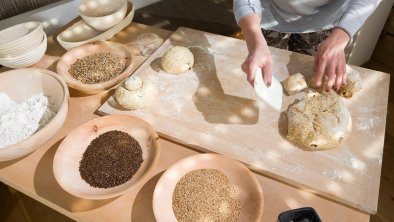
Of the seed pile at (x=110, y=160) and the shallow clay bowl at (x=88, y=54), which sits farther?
the shallow clay bowl at (x=88, y=54)

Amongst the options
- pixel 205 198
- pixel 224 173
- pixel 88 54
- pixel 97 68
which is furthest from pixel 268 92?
pixel 88 54

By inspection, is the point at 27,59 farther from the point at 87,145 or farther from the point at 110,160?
the point at 110,160

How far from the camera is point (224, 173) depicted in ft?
3.26

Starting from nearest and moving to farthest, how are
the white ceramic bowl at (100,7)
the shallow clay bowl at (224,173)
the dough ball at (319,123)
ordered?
1. the shallow clay bowl at (224,173)
2. the dough ball at (319,123)
3. the white ceramic bowl at (100,7)

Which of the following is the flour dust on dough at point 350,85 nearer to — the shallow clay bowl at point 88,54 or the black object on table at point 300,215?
the black object on table at point 300,215

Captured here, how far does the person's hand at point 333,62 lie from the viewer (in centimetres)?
113

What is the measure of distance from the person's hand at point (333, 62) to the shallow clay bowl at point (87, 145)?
2.20 ft

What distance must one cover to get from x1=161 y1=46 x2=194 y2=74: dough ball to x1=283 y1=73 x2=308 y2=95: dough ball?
435mm

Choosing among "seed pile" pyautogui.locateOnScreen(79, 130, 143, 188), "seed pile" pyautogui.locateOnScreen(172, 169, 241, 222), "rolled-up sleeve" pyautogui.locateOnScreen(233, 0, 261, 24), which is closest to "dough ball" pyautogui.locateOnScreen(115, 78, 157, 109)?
"seed pile" pyautogui.locateOnScreen(79, 130, 143, 188)

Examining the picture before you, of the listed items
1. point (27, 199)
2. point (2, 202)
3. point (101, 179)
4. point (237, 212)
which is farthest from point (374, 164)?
point (2, 202)

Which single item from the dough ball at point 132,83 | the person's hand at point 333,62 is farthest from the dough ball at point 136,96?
the person's hand at point 333,62

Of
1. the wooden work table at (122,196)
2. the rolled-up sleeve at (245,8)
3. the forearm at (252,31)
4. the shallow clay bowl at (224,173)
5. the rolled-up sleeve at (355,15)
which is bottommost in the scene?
the wooden work table at (122,196)

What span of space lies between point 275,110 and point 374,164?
1.24 ft

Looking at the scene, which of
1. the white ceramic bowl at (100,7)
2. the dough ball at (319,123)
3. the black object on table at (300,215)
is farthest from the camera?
the white ceramic bowl at (100,7)
